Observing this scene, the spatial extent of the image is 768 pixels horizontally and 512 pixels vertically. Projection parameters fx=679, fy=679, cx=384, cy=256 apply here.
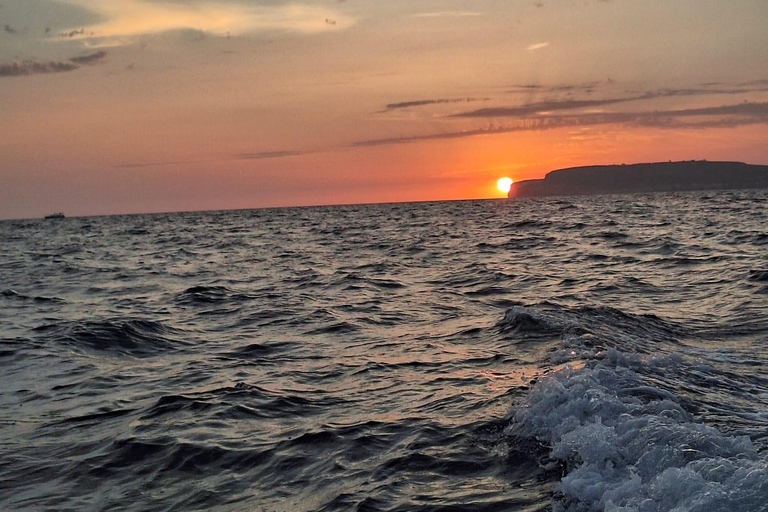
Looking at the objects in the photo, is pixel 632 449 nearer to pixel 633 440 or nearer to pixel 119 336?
pixel 633 440

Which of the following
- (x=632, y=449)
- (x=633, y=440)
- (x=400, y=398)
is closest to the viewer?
(x=632, y=449)

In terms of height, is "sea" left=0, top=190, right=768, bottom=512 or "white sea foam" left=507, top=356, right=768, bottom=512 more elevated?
"white sea foam" left=507, top=356, right=768, bottom=512

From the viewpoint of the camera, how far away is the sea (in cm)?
531

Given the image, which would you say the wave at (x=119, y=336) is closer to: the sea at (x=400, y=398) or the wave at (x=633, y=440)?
the sea at (x=400, y=398)

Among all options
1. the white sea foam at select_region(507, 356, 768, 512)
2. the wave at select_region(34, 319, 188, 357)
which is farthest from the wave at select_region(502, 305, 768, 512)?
the wave at select_region(34, 319, 188, 357)

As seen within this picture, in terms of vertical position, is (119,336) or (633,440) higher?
(633,440)

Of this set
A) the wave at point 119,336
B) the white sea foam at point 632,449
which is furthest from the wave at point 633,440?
the wave at point 119,336

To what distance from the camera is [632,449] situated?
547cm

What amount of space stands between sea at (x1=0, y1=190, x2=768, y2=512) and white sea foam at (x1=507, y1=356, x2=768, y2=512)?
20 mm

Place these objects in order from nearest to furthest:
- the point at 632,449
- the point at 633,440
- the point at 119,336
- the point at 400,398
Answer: the point at 632,449, the point at 633,440, the point at 400,398, the point at 119,336

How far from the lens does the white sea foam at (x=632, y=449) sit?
14.9ft

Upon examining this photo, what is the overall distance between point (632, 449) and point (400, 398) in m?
3.02

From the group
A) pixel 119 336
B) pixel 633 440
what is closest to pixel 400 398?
pixel 633 440

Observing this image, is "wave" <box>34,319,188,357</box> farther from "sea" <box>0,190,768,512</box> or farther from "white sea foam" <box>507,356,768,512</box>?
"white sea foam" <box>507,356,768,512</box>
